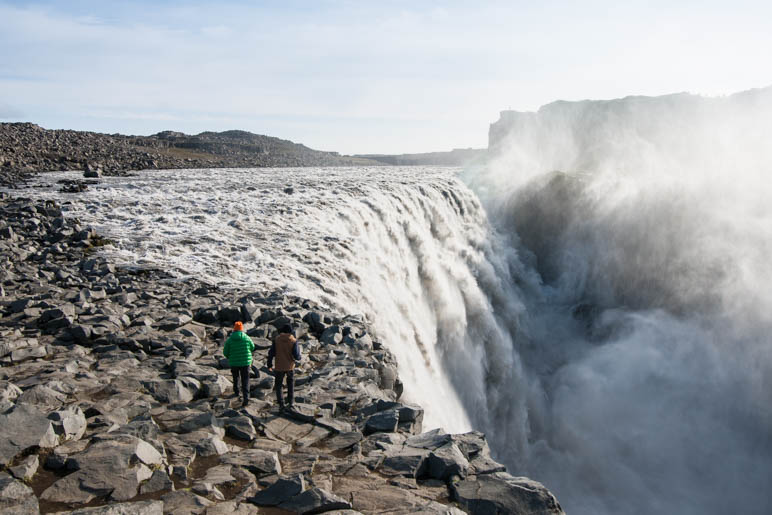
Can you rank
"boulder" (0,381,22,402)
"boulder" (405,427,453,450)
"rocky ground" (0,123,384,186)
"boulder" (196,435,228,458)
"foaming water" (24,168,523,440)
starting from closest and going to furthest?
"boulder" (196,435,228,458) < "boulder" (0,381,22,402) < "boulder" (405,427,453,450) < "foaming water" (24,168,523,440) < "rocky ground" (0,123,384,186)

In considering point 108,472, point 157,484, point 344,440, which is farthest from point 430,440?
point 108,472

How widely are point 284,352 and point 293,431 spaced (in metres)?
1.21

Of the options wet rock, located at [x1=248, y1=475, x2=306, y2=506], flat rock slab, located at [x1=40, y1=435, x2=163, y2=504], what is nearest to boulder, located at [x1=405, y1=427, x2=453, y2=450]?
wet rock, located at [x1=248, y1=475, x2=306, y2=506]

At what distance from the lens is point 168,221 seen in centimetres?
1922

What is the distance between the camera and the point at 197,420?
7.26 meters

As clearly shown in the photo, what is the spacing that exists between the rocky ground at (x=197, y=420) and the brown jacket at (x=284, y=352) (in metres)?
0.69

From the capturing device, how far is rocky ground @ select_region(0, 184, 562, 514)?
5582 mm

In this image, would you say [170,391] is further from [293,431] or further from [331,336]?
[331,336]

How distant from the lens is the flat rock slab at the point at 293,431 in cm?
736

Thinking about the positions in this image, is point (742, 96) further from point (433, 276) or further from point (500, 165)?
point (433, 276)

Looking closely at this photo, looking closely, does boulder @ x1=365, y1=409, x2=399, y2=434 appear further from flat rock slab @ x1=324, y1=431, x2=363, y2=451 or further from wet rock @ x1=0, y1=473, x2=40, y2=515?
wet rock @ x1=0, y1=473, x2=40, y2=515

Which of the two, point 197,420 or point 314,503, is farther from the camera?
point 197,420

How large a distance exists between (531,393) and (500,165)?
4164 cm

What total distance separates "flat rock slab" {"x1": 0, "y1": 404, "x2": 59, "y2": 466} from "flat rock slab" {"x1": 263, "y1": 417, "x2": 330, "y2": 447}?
8.70 feet
